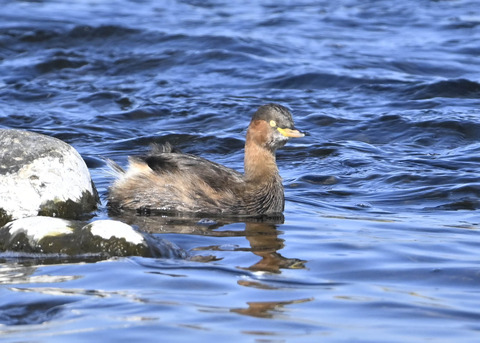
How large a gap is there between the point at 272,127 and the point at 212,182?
793 millimetres

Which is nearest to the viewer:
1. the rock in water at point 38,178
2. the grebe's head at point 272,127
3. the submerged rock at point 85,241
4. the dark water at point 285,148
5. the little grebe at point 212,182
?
the dark water at point 285,148

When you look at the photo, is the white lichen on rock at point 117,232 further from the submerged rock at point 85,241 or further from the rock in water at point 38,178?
the rock in water at point 38,178

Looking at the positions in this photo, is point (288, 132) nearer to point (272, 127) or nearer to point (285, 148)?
point (272, 127)

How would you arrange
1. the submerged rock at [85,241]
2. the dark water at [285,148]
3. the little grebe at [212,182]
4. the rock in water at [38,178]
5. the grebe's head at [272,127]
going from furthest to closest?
the grebe's head at [272,127], the little grebe at [212,182], the rock in water at [38,178], the submerged rock at [85,241], the dark water at [285,148]

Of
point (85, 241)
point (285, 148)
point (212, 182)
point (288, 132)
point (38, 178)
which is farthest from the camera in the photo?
point (285, 148)

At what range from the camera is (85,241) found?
6.94 metres

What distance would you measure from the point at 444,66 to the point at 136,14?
7.01 m

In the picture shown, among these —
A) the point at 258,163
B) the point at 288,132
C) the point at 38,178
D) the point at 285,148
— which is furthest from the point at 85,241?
the point at 285,148

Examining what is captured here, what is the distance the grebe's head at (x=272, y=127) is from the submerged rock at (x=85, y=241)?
2253mm

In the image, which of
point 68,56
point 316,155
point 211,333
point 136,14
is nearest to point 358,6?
point 136,14

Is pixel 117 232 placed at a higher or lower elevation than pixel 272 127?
lower

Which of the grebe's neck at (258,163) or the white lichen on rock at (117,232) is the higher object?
the grebe's neck at (258,163)

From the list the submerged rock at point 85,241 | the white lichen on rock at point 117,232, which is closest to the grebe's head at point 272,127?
the submerged rock at point 85,241

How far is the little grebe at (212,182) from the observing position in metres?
8.83
